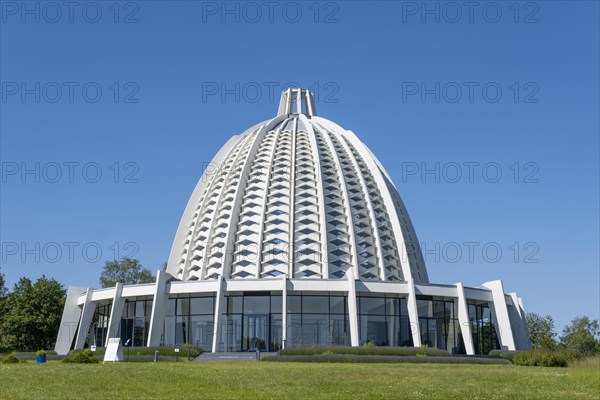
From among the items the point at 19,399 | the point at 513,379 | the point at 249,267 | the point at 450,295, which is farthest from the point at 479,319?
the point at 19,399

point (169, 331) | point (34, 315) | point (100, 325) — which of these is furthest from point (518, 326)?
point (34, 315)

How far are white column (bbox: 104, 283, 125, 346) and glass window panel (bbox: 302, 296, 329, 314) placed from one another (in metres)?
13.4

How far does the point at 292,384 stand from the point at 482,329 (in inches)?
1452

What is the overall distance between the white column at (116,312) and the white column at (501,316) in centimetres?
2694

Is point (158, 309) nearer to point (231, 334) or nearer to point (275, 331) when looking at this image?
point (231, 334)

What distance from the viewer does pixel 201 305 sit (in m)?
50.2

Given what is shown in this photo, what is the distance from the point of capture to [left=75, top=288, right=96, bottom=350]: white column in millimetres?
53281

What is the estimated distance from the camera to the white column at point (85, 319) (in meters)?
53.3

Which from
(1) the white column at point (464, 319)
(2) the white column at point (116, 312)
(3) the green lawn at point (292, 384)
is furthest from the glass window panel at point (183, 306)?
(3) the green lawn at point (292, 384)

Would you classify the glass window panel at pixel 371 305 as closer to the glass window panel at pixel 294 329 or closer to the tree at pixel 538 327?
the glass window panel at pixel 294 329

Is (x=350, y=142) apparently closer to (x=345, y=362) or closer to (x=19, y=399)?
(x=345, y=362)

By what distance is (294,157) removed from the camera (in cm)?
6219

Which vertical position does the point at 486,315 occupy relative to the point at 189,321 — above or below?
above

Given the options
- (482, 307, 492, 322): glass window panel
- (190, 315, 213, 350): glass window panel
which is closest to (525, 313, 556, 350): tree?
(482, 307, 492, 322): glass window panel
